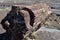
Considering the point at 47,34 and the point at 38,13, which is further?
the point at 47,34

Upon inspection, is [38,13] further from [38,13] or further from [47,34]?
[47,34]

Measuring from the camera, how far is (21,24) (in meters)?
2.24

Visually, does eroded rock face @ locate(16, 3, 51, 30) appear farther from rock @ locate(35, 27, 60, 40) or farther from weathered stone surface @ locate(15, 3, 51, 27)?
rock @ locate(35, 27, 60, 40)

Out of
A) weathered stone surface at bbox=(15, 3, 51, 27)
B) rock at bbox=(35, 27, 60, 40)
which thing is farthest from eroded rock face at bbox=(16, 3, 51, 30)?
rock at bbox=(35, 27, 60, 40)

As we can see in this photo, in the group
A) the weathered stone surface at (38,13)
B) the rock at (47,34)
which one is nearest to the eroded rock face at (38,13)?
the weathered stone surface at (38,13)

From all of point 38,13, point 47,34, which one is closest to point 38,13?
point 38,13

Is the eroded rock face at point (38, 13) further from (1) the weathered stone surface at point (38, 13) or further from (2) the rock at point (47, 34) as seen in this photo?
(2) the rock at point (47, 34)

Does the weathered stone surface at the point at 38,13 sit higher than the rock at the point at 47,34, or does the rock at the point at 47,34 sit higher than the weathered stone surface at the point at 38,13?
the weathered stone surface at the point at 38,13

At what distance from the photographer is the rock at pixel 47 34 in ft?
10.9

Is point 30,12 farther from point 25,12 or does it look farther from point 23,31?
point 23,31

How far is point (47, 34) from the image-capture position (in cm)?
345

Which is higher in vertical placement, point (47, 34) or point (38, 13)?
point (38, 13)

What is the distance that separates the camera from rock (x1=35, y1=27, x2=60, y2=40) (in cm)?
Result: 333

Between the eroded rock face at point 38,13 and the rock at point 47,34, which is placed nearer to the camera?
the eroded rock face at point 38,13
